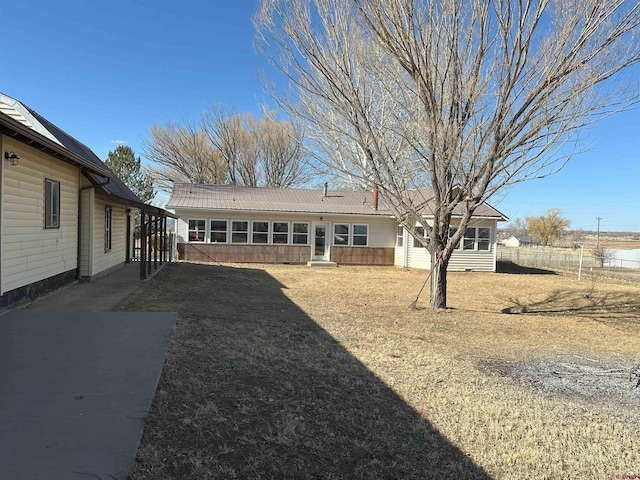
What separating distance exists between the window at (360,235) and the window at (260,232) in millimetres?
4269

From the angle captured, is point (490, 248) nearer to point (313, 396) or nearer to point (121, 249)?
point (121, 249)

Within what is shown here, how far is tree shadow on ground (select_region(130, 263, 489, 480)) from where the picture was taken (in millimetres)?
2924

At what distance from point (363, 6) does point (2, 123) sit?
20.4ft

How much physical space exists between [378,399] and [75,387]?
2.69 m

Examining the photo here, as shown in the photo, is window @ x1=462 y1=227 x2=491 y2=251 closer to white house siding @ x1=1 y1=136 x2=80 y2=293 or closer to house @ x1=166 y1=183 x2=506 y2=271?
house @ x1=166 y1=183 x2=506 y2=271

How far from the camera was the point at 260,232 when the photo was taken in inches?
845

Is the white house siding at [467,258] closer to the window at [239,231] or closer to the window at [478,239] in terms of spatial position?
the window at [478,239]

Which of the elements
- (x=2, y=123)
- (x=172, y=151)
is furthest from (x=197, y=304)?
(x=172, y=151)

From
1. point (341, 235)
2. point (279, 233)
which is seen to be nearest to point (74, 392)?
point (279, 233)

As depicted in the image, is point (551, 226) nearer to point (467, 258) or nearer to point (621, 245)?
point (621, 245)

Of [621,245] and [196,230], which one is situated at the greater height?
[196,230]

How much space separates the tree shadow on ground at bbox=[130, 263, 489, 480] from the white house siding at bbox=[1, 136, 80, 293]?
121 inches

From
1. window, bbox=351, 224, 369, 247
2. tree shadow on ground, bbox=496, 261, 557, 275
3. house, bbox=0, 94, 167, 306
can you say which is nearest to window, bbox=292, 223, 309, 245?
window, bbox=351, 224, 369, 247

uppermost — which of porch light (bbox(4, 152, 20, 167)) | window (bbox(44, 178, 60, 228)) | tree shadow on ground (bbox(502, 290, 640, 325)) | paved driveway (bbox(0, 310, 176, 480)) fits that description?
porch light (bbox(4, 152, 20, 167))
